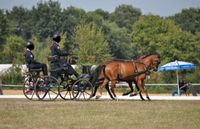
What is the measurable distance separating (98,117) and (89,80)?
792cm

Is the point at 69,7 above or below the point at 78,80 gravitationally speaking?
above

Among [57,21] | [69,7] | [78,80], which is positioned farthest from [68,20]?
[78,80]

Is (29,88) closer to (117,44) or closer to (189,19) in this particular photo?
(117,44)

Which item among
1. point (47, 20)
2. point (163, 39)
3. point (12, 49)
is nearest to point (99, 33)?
point (163, 39)

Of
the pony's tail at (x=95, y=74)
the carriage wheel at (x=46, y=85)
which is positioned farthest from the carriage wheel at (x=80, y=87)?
the carriage wheel at (x=46, y=85)

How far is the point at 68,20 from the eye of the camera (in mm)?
127000

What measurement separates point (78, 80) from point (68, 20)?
106m

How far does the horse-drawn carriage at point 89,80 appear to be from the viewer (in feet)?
70.0

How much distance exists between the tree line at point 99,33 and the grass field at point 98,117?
1067 inches

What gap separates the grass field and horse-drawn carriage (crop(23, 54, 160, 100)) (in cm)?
397

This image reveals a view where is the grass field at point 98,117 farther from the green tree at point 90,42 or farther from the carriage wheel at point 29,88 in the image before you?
the green tree at point 90,42

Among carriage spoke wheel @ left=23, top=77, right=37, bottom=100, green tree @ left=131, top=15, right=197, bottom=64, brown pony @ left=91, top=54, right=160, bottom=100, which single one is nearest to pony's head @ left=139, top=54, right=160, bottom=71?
brown pony @ left=91, top=54, right=160, bottom=100

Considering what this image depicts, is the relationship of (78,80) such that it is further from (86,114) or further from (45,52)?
(45,52)

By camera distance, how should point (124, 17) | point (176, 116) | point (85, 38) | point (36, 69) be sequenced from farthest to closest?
point (124, 17) → point (85, 38) → point (36, 69) → point (176, 116)
